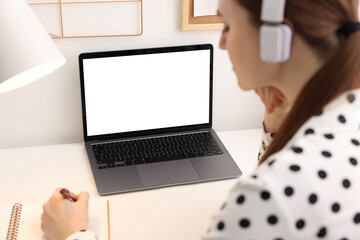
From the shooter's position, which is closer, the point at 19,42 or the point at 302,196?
the point at 302,196

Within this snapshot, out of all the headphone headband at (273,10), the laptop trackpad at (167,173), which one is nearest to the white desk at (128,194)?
the laptop trackpad at (167,173)

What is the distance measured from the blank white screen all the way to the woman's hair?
68 centimetres

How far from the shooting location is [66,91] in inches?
55.6

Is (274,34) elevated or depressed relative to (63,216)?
elevated

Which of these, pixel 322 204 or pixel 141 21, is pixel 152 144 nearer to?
pixel 141 21

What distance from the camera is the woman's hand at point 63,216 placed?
3.35ft

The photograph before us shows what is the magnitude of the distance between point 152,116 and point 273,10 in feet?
2.58

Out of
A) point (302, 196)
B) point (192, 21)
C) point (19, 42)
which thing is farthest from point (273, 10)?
point (192, 21)

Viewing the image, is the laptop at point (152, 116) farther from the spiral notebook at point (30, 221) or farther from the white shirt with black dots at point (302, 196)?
the white shirt with black dots at point (302, 196)

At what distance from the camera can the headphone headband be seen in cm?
67

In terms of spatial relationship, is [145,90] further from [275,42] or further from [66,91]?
[275,42]

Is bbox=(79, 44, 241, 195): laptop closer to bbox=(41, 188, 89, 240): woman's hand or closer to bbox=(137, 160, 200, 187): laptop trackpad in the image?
bbox=(137, 160, 200, 187): laptop trackpad

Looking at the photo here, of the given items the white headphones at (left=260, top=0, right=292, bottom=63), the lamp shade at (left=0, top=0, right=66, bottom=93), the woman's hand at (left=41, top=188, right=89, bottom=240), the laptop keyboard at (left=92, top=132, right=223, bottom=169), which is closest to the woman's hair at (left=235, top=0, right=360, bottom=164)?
the white headphones at (left=260, top=0, right=292, bottom=63)

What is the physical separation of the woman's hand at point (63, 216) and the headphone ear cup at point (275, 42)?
0.53 m
